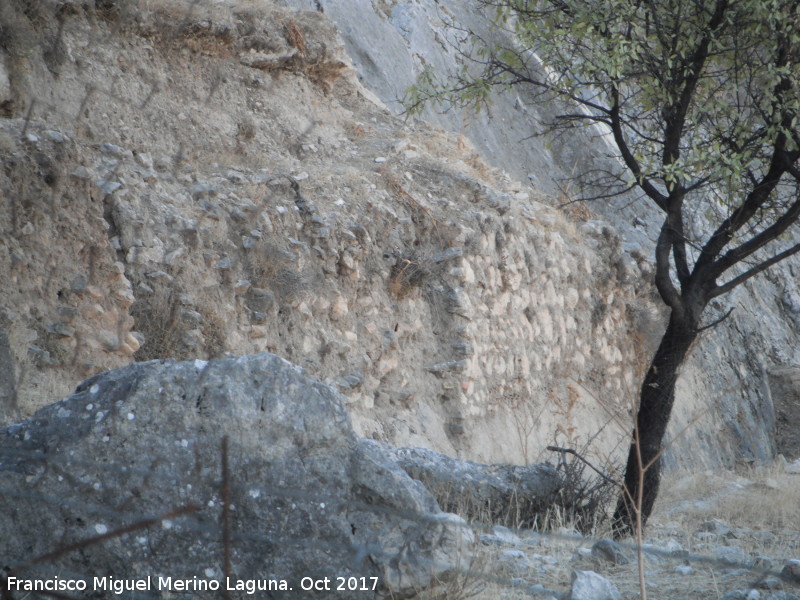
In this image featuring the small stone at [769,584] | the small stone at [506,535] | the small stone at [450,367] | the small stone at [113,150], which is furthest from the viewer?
the small stone at [450,367]

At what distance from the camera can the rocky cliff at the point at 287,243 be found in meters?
7.06

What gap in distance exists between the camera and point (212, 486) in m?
3.48

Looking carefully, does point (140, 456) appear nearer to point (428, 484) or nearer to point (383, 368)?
point (428, 484)

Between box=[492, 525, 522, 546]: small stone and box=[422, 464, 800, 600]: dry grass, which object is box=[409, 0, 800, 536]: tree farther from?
box=[492, 525, 522, 546]: small stone

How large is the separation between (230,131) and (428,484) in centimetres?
597

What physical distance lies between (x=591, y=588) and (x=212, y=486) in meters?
1.89

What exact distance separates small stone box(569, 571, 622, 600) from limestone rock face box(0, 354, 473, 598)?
58 centimetres

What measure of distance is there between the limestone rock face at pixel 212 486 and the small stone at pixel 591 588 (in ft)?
1.92

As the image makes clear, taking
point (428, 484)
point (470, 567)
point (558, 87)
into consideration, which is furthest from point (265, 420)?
point (558, 87)

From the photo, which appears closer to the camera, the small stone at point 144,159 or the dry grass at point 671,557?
the dry grass at point 671,557

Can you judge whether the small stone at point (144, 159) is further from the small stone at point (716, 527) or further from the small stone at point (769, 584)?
the small stone at point (769, 584)

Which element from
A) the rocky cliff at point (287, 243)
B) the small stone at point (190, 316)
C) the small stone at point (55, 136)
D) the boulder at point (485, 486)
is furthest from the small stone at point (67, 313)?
the boulder at point (485, 486)

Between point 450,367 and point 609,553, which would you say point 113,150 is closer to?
point 450,367

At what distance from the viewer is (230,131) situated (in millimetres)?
10039
